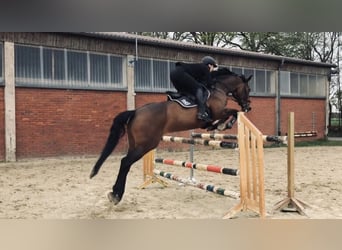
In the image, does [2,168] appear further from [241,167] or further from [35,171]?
[241,167]

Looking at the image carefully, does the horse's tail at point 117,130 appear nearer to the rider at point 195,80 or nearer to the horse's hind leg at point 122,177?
the horse's hind leg at point 122,177

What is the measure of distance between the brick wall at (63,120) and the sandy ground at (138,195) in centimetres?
138

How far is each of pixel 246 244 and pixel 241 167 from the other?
141 centimetres

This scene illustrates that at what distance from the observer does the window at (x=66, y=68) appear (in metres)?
9.59

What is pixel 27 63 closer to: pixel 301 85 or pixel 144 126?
pixel 144 126

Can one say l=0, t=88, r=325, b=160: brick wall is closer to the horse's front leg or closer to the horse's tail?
the horse's tail

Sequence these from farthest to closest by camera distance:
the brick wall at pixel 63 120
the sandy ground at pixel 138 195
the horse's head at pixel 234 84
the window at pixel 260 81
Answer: the window at pixel 260 81 → the brick wall at pixel 63 120 → the horse's head at pixel 234 84 → the sandy ground at pixel 138 195

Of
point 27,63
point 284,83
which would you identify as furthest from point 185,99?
point 284,83

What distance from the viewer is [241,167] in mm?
3910

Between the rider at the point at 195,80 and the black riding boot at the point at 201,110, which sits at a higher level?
the rider at the point at 195,80

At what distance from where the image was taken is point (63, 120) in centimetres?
1034

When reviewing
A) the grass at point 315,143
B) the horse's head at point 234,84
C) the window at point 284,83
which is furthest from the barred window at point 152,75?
the horse's head at point 234,84

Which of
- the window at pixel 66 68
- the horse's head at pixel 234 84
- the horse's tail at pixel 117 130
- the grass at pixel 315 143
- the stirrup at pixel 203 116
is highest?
the window at pixel 66 68
